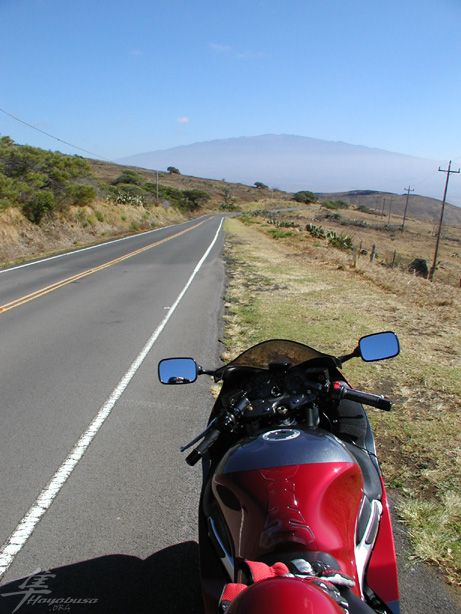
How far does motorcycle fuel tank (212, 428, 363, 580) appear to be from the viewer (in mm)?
1797

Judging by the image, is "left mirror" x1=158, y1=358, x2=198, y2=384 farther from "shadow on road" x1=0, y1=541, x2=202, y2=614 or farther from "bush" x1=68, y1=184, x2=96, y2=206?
"bush" x1=68, y1=184, x2=96, y2=206

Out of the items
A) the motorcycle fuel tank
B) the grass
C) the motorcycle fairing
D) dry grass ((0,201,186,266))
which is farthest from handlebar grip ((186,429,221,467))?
dry grass ((0,201,186,266))

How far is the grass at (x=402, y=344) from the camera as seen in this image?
3.99m

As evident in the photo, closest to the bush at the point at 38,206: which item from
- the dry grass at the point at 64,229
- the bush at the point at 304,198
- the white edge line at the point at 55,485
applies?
the dry grass at the point at 64,229

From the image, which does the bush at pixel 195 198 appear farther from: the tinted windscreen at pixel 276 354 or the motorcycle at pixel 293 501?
the motorcycle at pixel 293 501

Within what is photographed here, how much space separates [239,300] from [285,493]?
36.8 ft

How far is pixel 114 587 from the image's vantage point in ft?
10.4

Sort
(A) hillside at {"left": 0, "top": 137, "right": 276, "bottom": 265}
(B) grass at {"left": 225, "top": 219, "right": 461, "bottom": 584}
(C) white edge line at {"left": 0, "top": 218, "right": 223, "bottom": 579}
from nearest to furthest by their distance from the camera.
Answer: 1. (C) white edge line at {"left": 0, "top": 218, "right": 223, "bottom": 579}
2. (B) grass at {"left": 225, "top": 219, "right": 461, "bottom": 584}
3. (A) hillside at {"left": 0, "top": 137, "right": 276, "bottom": 265}

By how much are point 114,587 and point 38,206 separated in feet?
88.5

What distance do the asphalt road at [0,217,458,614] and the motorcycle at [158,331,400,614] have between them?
0.98m

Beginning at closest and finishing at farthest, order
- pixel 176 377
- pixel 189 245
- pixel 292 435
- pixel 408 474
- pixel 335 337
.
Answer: pixel 292 435 → pixel 176 377 → pixel 408 474 → pixel 335 337 → pixel 189 245

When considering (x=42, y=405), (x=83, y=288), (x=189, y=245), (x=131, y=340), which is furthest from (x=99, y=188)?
(x=42, y=405)

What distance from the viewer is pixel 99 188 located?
1661 inches

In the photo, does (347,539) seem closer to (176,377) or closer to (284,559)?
(284,559)
